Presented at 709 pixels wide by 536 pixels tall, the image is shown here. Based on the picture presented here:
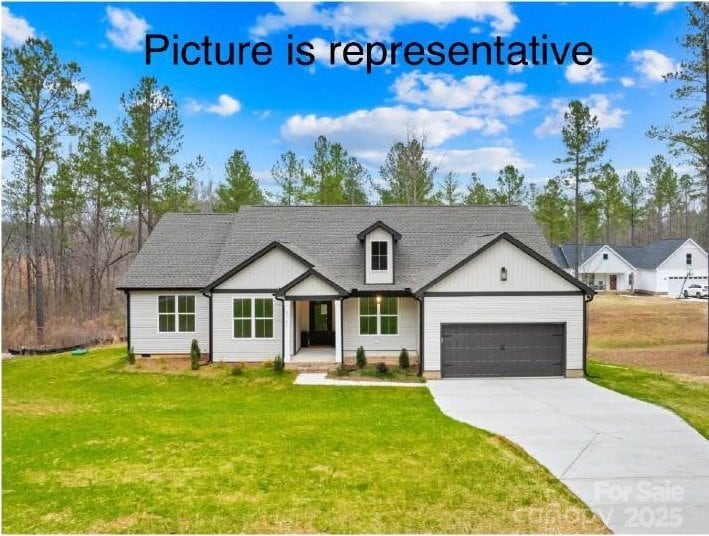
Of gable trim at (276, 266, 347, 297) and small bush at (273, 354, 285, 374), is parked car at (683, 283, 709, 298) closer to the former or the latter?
gable trim at (276, 266, 347, 297)

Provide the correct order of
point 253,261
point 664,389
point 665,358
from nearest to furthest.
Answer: point 664,389
point 253,261
point 665,358

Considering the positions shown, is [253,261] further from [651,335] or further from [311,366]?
[651,335]

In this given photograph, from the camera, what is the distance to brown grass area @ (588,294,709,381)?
21.3 metres

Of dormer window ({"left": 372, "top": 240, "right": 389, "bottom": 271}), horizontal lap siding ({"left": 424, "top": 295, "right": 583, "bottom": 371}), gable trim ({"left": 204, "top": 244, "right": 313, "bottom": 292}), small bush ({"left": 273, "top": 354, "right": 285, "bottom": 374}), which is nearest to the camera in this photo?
horizontal lap siding ({"left": 424, "top": 295, "right": 583, "bottom": 371})

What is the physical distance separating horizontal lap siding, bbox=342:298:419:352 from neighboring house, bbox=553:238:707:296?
121ft

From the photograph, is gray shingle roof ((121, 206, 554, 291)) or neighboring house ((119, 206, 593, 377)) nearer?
neighboring house ((119, 206, 593, 377))

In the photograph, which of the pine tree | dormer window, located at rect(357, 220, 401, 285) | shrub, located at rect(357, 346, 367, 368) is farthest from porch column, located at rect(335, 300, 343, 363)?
the pine tree

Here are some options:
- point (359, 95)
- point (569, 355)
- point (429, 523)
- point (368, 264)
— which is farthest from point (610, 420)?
point (359, 95)

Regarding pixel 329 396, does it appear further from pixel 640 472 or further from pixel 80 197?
pixel 80 197

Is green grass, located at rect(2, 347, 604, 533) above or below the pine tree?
below

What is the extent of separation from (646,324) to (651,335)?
92.3 inches

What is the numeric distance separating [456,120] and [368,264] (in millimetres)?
15624

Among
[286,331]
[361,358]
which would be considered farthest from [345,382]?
[286,331]

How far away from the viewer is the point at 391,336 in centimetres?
1847
